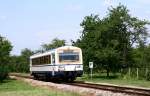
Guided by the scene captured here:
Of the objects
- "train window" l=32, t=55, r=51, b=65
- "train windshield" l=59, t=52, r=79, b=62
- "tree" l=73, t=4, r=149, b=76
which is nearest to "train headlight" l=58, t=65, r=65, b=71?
"train windshield" l=59, t=52, r=79, b=62

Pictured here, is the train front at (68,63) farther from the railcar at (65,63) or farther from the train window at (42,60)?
the train window at (42,60)

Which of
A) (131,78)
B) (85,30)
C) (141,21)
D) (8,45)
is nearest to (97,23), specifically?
(85,30)

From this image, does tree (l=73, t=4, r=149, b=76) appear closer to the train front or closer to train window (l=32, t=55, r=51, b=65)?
train window (l=32, t=55, r=51, b=65)

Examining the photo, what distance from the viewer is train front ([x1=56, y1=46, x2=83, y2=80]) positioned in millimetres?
42031

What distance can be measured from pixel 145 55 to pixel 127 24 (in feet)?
23.5

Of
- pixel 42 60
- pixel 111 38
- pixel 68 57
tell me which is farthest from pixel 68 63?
pixel 111 38

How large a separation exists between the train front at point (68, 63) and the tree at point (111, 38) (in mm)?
14407

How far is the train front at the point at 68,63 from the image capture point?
42.0 meters

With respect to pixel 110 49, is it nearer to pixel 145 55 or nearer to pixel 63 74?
pixel 145 55

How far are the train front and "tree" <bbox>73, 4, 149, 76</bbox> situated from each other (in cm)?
1441

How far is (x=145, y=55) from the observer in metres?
56.9

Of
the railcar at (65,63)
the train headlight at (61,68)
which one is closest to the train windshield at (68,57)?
the railcar at (65,63)

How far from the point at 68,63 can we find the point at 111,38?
19.0 meters

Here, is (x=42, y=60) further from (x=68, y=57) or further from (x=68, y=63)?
(x=68, y=63)
